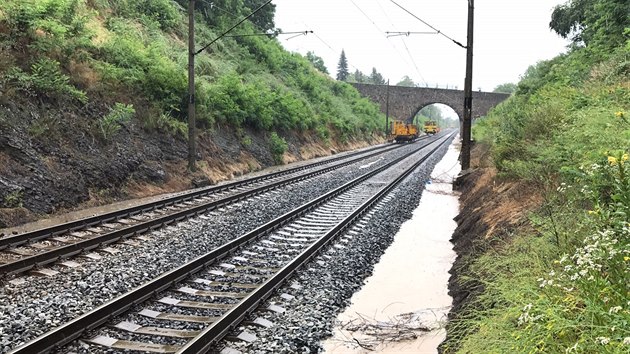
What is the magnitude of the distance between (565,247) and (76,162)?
457 inches

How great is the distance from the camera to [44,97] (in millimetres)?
12641

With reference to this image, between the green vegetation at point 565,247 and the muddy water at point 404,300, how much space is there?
0.60 meters

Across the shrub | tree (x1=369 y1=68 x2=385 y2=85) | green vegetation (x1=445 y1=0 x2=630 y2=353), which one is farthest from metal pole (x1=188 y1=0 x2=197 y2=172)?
tree (x1=369 y1=68 x2=385 y2=85)

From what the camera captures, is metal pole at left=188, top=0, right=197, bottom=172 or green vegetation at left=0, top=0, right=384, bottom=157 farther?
metal pole at left=188, top=0, right=197, bottom=172

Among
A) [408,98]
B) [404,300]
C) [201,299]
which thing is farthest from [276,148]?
[408,98]

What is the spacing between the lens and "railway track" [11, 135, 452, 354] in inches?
187

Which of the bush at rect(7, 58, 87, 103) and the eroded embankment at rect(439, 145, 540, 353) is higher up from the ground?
the bush at rect(7, 58, 87, 103)

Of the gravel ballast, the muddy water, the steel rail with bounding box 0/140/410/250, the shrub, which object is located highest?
the shrub

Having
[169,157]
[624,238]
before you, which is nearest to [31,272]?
[624,238]

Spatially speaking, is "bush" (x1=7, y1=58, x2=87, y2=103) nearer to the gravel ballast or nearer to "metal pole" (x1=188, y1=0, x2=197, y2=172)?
"metal pole" (x1=188, y1=0, x2=197, y2=172)

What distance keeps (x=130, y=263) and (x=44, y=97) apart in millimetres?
7737

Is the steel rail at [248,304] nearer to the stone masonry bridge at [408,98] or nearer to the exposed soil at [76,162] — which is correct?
the exposed soil at [76,162]

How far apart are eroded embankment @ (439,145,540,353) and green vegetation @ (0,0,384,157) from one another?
1035cm

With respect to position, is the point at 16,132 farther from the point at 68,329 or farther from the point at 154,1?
the point at 154,1
